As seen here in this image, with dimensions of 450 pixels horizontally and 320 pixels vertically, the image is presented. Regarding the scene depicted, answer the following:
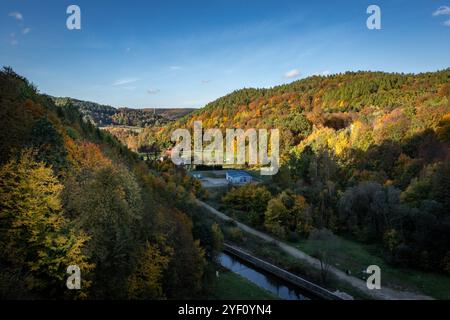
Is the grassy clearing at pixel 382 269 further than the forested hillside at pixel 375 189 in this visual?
No

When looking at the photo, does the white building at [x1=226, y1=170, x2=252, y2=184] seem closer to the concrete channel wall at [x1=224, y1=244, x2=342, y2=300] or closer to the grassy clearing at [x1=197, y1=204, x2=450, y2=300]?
the grassy clearing at [x1=197, y1=204, x2=450, y2=300]

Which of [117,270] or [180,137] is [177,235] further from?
[180,137]

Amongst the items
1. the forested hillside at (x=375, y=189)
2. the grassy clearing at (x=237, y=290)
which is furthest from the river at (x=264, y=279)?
the forested hillside at (x=375, y=189)

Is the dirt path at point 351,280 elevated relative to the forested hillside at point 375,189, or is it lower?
lower

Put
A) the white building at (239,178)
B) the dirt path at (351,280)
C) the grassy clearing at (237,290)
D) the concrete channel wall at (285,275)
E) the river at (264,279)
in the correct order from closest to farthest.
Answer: the grassy clearing at (237,290) → the dirt path at (351,280) → the concrete channel wall at (285,275) → the river at (264,279) → the white building at (239,178)

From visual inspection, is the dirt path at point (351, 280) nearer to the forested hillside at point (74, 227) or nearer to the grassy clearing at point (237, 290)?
the grassy clearing at point (237, 290)

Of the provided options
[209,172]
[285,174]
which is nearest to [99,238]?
[285,174]
